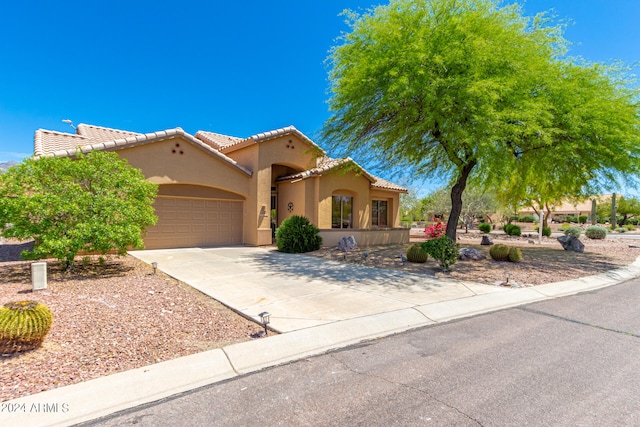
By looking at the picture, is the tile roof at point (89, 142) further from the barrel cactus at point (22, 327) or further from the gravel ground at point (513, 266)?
the barrel cactus at point (22, 327)

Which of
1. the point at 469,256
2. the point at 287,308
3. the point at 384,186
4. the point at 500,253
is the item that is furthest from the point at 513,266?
the point at 384,186

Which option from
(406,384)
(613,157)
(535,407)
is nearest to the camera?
(535,407)

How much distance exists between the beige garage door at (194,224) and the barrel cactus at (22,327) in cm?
1058

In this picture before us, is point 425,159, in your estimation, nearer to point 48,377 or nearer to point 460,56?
point 460,56

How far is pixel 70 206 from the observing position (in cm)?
834

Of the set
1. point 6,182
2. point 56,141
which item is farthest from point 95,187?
point 56,141

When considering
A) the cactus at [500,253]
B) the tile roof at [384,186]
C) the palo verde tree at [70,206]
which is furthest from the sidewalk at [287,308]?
the tile roof at [384,186]

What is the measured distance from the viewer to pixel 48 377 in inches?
153

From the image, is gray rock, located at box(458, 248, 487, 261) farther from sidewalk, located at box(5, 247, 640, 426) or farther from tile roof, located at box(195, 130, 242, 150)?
tile roof, located at box(195, 130, 242, 150)

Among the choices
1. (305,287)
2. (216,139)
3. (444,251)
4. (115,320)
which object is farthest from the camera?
(216,139)

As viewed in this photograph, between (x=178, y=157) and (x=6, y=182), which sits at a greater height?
(x=178, y=157)

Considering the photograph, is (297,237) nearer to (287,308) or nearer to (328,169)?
(328,169)

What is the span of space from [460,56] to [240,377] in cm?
1081

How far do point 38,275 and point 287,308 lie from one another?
216 inches
